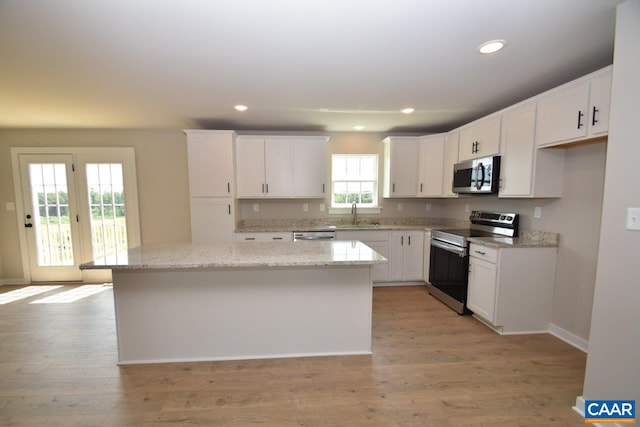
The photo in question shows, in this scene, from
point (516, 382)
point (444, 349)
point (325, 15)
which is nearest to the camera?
point (325, 15)

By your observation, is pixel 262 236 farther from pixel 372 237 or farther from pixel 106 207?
pixel 106 207

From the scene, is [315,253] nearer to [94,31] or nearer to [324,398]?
[324,398]

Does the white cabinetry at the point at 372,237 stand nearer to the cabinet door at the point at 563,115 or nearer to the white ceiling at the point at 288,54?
the white ceiling at the point at 288,54

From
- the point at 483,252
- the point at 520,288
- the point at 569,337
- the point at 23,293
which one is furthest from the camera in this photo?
the point at 23,293

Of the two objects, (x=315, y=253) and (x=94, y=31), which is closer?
(x=94, y=31)

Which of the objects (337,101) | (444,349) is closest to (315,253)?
(444,349)

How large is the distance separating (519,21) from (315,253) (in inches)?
79.5

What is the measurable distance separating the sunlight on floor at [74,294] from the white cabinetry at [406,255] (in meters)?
4.39

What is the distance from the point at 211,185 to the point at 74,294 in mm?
2516

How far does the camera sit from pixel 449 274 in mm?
3180

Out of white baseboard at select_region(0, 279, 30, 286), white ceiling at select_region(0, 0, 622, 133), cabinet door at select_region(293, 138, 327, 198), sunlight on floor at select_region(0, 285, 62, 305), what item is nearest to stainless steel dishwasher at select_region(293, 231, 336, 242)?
cabinet door at select_region(293, 138, 327, 198)

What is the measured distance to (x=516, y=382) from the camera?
1.89 meters

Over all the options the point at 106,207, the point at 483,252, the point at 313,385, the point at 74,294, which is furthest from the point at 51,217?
the point at 483,252

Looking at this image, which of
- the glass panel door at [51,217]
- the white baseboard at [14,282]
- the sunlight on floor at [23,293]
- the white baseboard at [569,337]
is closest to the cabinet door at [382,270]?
the white baseboard at [569,337]
